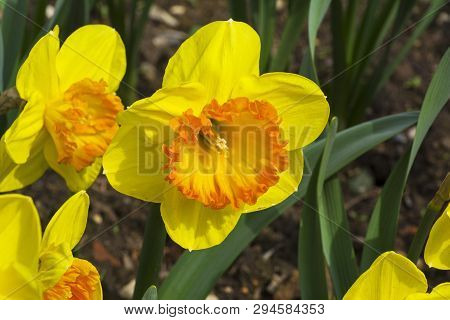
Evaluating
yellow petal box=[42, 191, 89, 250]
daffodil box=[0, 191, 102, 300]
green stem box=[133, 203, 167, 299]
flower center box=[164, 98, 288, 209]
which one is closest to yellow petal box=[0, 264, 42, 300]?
daffodil box=[0, 191, 102, 300]

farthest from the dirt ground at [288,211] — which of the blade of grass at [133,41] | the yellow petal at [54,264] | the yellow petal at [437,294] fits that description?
the yellow petal at [437,294]

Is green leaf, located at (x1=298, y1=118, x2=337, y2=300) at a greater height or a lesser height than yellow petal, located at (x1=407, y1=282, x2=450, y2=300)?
lesser

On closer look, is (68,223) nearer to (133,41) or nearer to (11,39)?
(11,39)

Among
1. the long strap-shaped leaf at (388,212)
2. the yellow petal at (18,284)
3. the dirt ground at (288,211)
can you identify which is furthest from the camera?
the dirt ground at (288,211)

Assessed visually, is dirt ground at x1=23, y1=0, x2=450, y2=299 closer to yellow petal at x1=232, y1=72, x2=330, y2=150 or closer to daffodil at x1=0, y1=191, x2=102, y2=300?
yellow petal at x1=232, y1=72, x2=330, y2=150

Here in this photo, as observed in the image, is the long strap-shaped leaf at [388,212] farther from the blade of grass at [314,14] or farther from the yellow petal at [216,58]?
the yellow petal at [216,58]

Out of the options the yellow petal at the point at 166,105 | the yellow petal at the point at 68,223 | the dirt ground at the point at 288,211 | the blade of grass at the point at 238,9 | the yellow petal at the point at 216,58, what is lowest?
the dirt ground at the point at 288,211
